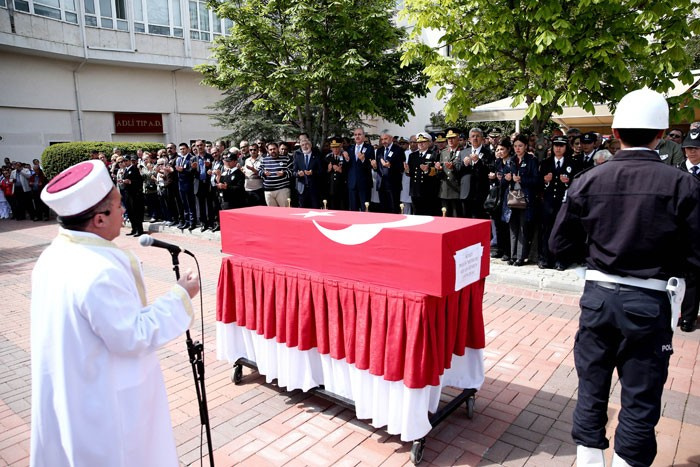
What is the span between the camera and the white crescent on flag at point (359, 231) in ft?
11.7

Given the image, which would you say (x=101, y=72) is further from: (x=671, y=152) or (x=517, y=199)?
(x=671, y=152)

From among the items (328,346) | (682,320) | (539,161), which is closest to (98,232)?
(328,346)

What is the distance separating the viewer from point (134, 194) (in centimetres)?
1298

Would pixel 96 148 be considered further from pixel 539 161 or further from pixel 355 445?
pixel 355 445

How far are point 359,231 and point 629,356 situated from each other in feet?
6.11

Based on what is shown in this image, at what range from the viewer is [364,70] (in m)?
12.7

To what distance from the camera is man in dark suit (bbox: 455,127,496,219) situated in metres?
8.56

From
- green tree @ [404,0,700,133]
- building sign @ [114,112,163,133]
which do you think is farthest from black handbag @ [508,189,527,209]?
building sign @ [114,112,163,133]

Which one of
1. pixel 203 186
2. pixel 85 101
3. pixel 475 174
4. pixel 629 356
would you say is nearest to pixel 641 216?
pixel 629 356

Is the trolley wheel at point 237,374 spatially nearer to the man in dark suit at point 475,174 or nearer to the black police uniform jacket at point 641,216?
the black police uniform jacket at point 641,216

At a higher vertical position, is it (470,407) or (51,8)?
(51,8)

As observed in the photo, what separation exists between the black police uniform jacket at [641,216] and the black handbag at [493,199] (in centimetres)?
553

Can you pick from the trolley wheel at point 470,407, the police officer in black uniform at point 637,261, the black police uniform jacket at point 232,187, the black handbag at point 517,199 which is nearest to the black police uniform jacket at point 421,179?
the black handbag at point 517,199

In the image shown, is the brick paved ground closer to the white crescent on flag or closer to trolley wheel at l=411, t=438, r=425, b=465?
trolley wheel at l=411, t=438, r=425, b=465
